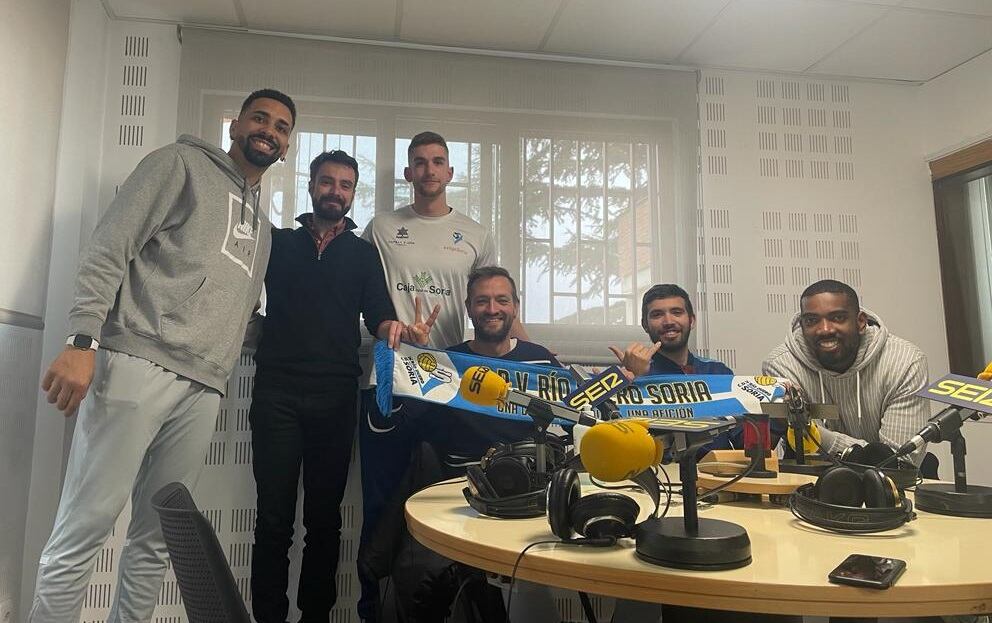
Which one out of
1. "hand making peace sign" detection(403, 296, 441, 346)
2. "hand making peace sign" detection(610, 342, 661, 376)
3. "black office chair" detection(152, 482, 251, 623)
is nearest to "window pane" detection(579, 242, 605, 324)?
"hand making peace sign" detection(610, 342, 661, 376)

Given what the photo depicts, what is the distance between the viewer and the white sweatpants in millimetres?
1790

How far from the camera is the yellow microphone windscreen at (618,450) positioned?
0.90m

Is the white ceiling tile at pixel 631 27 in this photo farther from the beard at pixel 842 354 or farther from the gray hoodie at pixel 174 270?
the gray hoodie at pixel 174 270

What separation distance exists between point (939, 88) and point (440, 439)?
11.6ft

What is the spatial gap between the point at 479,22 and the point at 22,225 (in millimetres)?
2131

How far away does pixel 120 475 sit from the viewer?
1874mm

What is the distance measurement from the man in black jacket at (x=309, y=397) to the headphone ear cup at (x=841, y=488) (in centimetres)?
159

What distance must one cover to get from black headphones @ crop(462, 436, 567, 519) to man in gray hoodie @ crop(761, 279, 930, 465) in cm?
157

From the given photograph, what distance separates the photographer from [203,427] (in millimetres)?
2127

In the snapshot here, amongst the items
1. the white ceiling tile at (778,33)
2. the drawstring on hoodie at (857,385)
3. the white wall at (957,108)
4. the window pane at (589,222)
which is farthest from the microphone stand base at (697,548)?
the white wall at (957,108)

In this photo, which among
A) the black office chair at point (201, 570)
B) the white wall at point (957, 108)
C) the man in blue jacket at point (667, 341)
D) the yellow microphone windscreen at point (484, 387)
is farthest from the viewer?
the white wall at point (957, 108)

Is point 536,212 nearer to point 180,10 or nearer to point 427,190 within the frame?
point 427,190

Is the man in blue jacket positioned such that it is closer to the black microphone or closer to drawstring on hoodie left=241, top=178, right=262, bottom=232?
the black microphone

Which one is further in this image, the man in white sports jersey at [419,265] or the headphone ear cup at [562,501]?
the man in white sports jersey at [419,265]
